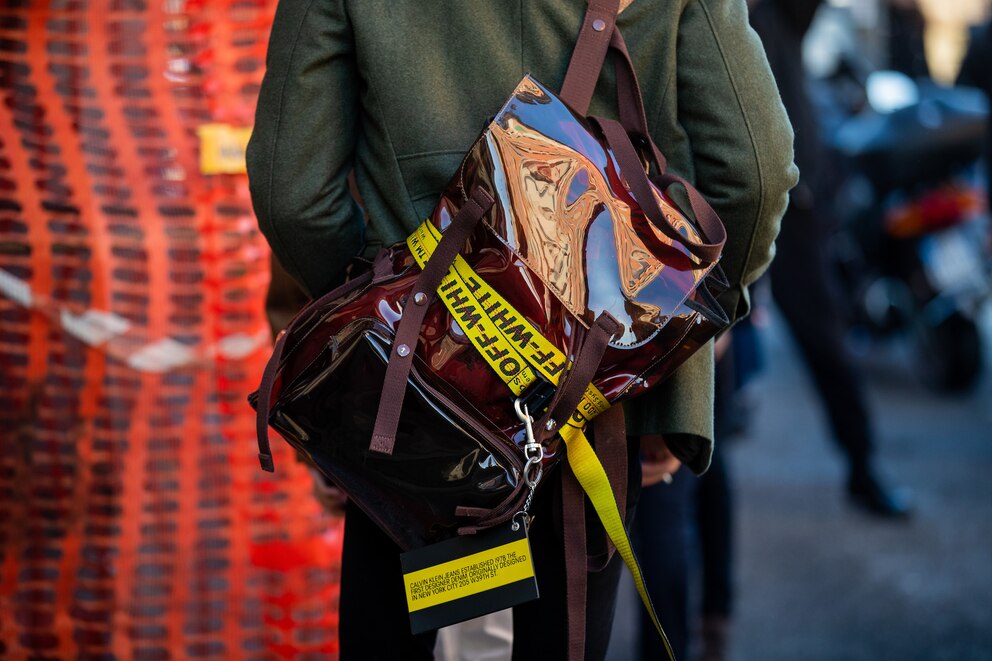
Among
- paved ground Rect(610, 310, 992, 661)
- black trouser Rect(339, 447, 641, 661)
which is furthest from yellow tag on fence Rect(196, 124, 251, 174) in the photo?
paved ground Rect(610, 310, 992, 661)

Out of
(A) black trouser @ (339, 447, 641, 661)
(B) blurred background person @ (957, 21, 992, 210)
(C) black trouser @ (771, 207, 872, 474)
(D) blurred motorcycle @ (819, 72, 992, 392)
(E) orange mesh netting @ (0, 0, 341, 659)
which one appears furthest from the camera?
(D) blurred motorcycle @ (819, 72, 992, 392)

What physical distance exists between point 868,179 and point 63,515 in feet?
18.6

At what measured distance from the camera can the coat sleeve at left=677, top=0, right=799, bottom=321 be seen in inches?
70.3

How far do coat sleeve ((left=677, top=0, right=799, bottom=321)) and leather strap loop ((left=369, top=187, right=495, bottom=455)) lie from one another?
39cm

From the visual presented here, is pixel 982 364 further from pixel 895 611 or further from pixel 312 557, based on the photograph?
pixel 312 557

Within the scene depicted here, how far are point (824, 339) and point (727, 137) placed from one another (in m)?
3.16

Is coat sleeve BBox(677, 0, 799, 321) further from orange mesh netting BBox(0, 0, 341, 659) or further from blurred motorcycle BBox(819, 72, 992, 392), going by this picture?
blurred motorcycle BBox(819, 72, 992, 392)

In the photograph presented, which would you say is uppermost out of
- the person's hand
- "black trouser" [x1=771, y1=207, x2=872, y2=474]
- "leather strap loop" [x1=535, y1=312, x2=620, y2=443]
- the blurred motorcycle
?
"leather strap loop" [x1=535, y1=312, x2=620, y2=443]

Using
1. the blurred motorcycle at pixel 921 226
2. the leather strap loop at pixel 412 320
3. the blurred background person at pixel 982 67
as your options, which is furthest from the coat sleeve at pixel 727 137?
the blurred motorcycle at pixel 921 226

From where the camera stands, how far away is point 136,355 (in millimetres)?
3002

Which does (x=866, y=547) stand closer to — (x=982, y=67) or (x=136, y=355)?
(x=982, y=67)

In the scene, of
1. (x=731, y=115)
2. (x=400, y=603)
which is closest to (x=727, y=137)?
(x=731, y=115)

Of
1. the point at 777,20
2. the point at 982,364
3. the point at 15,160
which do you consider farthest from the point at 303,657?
the point at 982,364

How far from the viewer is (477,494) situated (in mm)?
1659
